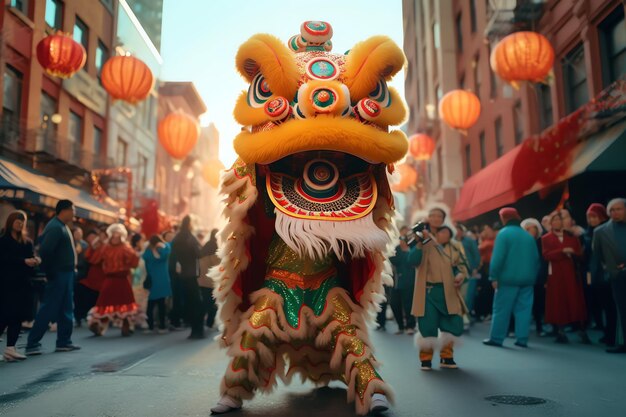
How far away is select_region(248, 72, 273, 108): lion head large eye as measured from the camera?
174 inches

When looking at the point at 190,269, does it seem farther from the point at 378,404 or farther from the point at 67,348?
the point at 378,404

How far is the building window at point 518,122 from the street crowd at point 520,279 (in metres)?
9.05

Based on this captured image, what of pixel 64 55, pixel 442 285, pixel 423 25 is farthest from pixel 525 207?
pixel 423 25

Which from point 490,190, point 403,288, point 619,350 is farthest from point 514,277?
point 490,190

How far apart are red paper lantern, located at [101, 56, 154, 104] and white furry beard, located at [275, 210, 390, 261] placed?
356 inches

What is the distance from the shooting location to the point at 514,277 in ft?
26.5

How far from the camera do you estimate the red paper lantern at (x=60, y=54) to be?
1102 centimetres

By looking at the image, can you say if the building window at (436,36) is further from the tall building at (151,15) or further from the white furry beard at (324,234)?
the white furry beard at (324,234)

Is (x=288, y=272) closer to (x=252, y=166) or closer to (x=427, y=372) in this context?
(x=252, y=166)

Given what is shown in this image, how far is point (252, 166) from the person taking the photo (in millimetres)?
4449

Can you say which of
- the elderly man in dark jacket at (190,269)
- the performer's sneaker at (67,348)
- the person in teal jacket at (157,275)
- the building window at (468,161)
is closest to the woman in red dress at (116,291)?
the person in teal jacket at (157,275)

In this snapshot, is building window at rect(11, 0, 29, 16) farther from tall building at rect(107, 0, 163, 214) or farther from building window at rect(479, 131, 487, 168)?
building window at rect(479, 131, 487, 168)

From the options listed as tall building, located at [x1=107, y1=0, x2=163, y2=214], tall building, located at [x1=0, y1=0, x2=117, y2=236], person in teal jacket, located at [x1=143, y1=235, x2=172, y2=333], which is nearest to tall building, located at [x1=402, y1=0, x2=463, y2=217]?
tall building, located at [x1=0, y1=0, x2=117, y2=236]

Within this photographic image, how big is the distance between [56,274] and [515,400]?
18.7ft
